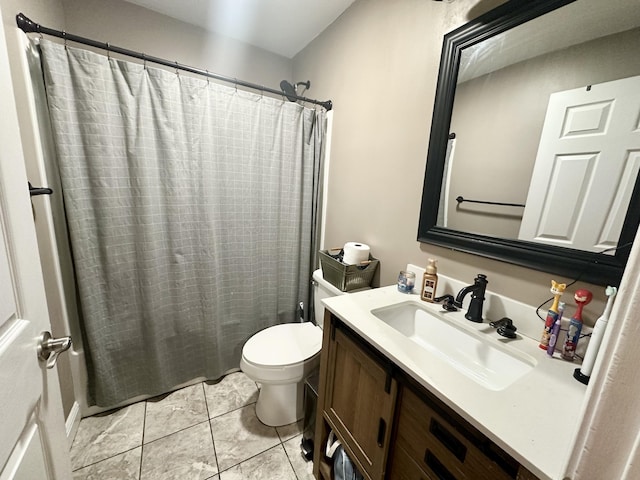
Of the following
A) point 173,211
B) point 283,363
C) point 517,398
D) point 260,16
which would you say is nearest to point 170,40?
point 260,16

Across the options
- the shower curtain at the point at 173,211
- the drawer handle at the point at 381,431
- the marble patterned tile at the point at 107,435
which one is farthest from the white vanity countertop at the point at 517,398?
the marble patterned tile at the point at 107,435

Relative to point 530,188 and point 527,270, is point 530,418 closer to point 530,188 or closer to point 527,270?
point 527,270

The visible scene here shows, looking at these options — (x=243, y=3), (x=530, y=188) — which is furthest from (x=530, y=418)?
(x=243, y=3)

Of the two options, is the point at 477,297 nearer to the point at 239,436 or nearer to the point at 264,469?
the point at 264,469

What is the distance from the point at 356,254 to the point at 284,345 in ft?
2.19

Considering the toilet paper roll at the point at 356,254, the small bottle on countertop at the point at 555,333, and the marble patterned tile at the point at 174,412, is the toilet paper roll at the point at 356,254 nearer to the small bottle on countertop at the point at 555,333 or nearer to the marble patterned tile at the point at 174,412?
the small bottle on countertop at the point at 555,333

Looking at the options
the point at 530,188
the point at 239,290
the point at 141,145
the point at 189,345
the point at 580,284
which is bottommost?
the point at 189,345

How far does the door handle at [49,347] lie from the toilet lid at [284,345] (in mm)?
824

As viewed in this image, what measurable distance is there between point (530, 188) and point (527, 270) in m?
0.29

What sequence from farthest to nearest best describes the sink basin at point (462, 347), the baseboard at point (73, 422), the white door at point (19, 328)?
1. the baseboard at point (73, 422)
2. the sink basin at point (462, 347)
3. the white door at point (19, 328)

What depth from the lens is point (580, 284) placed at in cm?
78

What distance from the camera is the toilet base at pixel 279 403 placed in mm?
1445

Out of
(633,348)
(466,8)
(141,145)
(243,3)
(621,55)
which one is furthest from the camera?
(243,3)

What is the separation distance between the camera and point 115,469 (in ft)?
3.94
